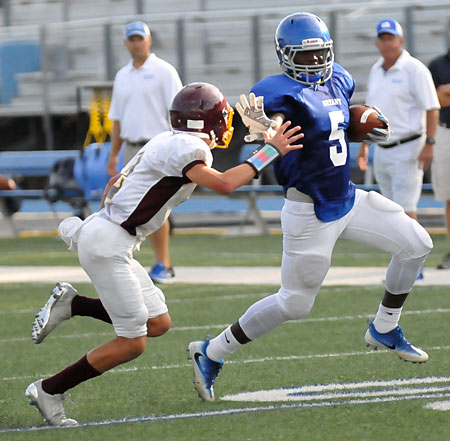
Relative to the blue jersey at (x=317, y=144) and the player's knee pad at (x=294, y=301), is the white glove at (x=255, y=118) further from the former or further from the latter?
the player's knee pad at (x=294, y=301)

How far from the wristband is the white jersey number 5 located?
685mm

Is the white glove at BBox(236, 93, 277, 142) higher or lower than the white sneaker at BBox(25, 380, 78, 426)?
higher

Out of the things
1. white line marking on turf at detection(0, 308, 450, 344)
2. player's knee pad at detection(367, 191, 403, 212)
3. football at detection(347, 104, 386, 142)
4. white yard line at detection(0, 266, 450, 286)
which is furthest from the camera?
white yard line at detection(0, 266, 450, 286)

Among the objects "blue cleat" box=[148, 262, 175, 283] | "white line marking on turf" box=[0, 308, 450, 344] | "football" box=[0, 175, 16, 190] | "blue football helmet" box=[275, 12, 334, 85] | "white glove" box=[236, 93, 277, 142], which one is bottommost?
"blue cleat" box=[148, 262, 175, 283]

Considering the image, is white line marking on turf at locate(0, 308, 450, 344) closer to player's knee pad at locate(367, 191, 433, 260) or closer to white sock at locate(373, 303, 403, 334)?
white sock at locate(373, 303, 403, 334)

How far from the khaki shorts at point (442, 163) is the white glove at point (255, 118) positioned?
4.82 meters

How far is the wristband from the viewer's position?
4.70 m

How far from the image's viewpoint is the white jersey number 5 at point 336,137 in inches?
212

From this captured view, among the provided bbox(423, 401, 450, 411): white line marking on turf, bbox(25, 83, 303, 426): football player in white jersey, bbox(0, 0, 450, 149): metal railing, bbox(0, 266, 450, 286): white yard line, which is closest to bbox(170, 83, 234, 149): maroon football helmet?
bbox(25, 83, 303, 426): football player in white jersey

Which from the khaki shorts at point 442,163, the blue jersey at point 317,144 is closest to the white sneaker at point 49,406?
the blue jersey at point 317,144

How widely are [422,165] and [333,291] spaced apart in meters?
1.25

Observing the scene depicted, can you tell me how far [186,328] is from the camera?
7340mm

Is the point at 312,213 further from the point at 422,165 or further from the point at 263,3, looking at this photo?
the point at 263,3

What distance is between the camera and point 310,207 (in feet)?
17.7
